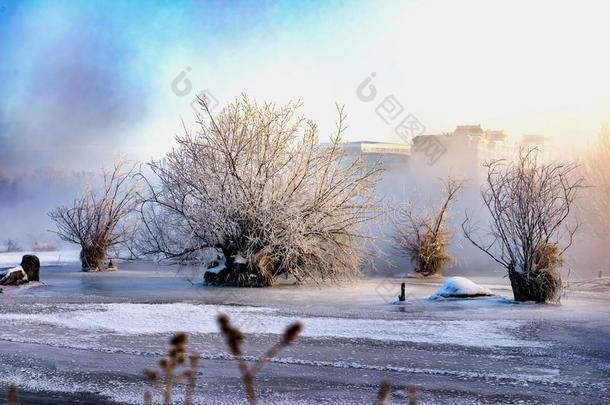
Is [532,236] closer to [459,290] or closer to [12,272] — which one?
[459,290]

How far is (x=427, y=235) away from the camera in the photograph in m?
35.4

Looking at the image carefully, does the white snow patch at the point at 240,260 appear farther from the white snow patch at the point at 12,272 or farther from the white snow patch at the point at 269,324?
the white snow patch at the point at 269,324

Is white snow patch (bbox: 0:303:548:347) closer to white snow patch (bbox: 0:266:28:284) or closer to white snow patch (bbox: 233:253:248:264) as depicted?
white snow patch (bbox: 0:266:28:284)

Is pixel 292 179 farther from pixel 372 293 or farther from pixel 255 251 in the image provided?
pixel 372 293

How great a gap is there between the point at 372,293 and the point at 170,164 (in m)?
9.41

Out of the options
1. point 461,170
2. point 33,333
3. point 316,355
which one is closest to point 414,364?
point 316,355

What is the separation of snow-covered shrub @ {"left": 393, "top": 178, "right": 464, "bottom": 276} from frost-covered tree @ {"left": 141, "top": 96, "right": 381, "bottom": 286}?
10.2 metres

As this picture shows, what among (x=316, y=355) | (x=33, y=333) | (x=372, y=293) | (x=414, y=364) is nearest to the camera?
(x=414, y=364)

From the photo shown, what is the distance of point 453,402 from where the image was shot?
752cm

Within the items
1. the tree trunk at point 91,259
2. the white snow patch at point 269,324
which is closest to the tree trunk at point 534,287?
the white snow patch at point 269,324

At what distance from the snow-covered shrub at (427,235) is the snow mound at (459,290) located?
14.6 m

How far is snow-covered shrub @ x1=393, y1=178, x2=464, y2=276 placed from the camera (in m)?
35.0

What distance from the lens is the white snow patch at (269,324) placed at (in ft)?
40.0

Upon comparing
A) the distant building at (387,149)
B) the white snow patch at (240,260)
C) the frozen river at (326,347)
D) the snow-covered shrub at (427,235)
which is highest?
the distant building at (387,149)
